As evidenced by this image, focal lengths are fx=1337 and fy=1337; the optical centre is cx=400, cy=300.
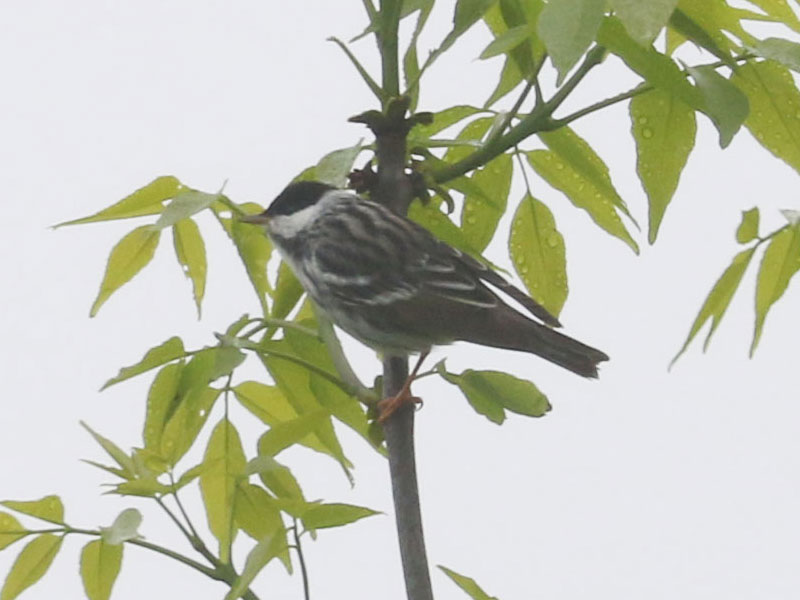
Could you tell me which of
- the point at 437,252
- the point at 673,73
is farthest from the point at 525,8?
the point at 437,252

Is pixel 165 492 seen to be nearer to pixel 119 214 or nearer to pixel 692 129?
pixel 119 214

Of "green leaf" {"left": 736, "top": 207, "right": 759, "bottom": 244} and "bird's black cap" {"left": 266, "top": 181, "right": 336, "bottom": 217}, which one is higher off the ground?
"bird's black cap" {"left": 266, "top": 181, "right": 336, "bottom": 217}

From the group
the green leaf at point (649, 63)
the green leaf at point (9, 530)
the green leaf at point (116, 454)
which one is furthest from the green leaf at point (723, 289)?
the green leaf at point (9, 530)

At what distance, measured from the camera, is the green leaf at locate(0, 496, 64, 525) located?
1.13 meters

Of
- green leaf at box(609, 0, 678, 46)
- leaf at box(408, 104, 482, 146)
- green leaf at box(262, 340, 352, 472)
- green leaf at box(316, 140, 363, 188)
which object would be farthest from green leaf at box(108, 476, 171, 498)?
green leaf at box(609, 0, 678, 46)

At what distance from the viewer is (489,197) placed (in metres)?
1.26

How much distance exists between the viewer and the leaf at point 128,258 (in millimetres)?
1239

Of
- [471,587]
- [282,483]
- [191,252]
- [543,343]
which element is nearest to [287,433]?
[282,483]

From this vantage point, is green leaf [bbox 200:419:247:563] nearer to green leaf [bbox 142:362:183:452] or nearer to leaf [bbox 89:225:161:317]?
green leaf [bbox 142:362:183:452]

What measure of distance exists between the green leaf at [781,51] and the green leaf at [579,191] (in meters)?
0.24

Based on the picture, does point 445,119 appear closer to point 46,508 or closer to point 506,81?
point 506,81

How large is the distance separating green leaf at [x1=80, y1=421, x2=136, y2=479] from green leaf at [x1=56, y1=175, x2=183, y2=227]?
0.18 m

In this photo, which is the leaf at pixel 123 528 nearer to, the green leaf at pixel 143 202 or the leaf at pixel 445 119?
the green leaf at pixel 143 202

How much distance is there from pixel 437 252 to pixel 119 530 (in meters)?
0.56
